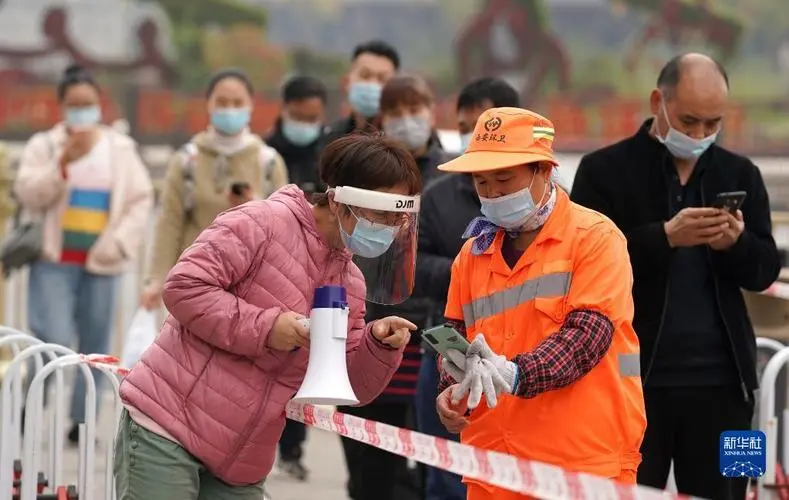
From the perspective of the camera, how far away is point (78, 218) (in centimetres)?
1029

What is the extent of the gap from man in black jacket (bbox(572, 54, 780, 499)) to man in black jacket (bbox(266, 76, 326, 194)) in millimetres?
3735

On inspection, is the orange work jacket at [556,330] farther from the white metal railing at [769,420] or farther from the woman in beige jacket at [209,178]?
the woman in beige jacket at [209,178]

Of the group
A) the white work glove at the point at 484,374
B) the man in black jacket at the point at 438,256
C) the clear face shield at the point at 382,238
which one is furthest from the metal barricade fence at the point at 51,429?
the white work glove at the point at 484,374

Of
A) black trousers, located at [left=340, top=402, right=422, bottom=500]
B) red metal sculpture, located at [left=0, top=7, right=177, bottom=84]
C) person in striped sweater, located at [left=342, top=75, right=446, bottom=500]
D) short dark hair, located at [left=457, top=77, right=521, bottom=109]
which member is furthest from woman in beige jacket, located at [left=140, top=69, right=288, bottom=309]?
red metal sculpture, located at [left=0, top=7, right=177, bottom=84]

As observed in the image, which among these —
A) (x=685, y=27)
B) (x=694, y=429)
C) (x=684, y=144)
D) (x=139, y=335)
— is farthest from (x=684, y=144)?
(x=685, y=27)

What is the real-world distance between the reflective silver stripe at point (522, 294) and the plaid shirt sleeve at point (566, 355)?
10 cm

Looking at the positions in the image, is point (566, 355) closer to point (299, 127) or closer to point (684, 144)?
point (684, 144)

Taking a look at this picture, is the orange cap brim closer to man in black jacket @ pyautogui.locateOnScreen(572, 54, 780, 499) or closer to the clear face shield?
the clear face shield

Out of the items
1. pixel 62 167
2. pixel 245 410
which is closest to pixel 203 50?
pixel 62 167

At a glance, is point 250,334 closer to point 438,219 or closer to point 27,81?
point 438,219

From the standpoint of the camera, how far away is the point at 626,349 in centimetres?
480

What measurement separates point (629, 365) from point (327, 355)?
0.83m

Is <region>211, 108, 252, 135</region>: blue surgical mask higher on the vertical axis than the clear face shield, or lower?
higher

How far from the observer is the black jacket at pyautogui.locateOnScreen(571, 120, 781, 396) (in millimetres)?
5996
